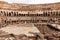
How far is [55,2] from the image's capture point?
27609mm

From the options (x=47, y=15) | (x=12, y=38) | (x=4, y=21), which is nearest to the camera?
(x=12, y=38)

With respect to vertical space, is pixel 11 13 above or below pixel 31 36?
below

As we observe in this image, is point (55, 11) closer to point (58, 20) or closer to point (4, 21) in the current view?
point (58, 20)

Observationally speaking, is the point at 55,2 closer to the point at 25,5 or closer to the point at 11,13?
the point at 25,5

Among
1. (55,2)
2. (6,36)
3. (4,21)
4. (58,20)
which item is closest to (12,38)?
(6,36)

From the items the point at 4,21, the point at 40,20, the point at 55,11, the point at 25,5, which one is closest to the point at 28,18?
the point at 40,20

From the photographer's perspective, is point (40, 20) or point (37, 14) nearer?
point (40, 20)

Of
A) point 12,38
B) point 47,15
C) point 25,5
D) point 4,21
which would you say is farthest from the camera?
point 25,5

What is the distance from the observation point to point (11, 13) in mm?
21422

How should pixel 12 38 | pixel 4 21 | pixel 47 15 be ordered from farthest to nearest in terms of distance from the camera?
pixel 47 15 → pixel 4 21 → pixel 12 38

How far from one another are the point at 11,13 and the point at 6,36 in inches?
444

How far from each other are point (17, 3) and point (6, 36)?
57.9 ft

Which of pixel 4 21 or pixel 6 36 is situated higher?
pixel 6 36

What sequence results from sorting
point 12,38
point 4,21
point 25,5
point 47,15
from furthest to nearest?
point 25,5
point 47,15
point 4,21
point 12,38
